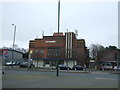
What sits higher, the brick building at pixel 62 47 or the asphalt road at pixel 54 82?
→ the brick building at pixel 62 47

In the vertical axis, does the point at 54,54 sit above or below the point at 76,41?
below

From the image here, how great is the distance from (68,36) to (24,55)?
3843 cm

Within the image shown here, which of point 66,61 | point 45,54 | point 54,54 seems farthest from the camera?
point 45,54

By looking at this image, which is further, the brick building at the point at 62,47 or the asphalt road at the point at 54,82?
the brick building at the point at 62,47

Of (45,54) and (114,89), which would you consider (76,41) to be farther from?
(114,89)

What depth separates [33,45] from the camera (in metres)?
87.9

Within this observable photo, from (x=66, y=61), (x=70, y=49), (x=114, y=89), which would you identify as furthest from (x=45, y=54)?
(x=114, y=89)

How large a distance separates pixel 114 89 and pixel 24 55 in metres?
102

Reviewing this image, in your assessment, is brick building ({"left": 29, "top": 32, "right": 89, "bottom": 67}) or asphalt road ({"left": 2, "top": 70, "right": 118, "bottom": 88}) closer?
asphalt road ({"left": 2, "top": 70, "right": 118, "bottom": 88})

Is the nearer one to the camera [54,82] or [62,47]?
[54,82]

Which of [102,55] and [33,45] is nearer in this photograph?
[102,55]

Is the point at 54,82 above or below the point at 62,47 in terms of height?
below

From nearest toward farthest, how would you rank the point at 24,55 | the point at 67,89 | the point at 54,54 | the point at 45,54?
the point at 67,89 → the point at 54,54 → the point at 45,54 → the point at 24,55

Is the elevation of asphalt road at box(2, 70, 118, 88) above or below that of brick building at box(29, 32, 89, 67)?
below
